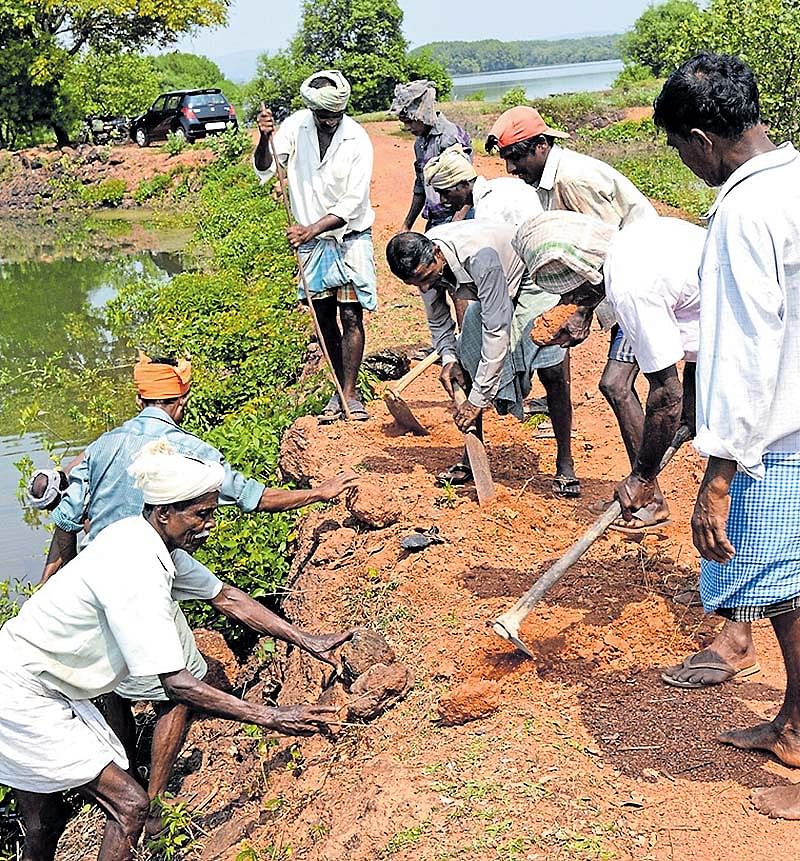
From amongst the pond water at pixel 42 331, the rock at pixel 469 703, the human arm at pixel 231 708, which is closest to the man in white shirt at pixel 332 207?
the pond water at pixel 42 331

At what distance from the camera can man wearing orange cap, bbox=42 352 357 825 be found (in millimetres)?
3998

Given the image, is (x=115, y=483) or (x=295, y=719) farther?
(x=115, y=483)

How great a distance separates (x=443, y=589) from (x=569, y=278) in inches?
57.4

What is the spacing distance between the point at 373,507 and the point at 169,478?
2.15 m

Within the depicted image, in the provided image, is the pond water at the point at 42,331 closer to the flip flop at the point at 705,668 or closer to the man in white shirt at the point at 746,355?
the flip flop at the point at 705,668

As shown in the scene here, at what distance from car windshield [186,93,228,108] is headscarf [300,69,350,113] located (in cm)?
2147

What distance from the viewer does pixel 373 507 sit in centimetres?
536

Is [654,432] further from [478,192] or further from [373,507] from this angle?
[478,192]

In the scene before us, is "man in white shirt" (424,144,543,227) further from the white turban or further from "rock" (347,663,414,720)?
the white turban

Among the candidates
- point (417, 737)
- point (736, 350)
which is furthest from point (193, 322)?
point (736, 350)

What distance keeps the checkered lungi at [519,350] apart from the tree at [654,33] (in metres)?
34.4

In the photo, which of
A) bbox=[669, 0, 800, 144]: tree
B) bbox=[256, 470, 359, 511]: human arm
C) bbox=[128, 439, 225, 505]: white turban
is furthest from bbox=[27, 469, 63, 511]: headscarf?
bbox=[669, 0, 800, 144]: tree

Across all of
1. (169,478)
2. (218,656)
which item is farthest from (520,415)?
(169,478)

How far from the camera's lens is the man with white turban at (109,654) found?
10.6 ft
